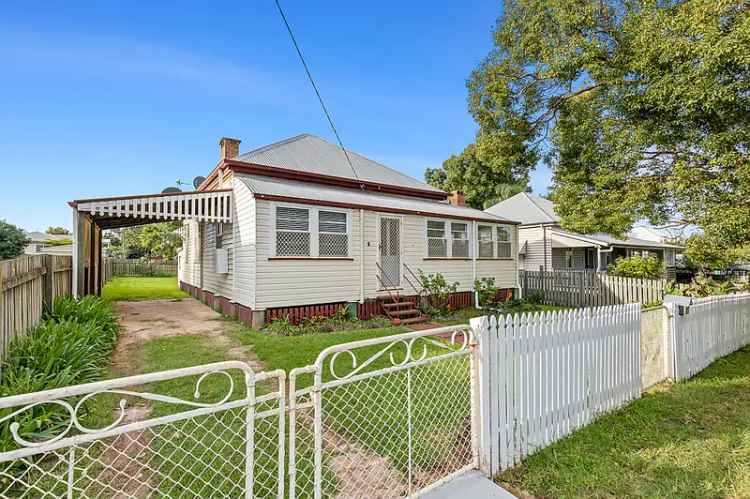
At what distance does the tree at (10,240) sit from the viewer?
13.2m

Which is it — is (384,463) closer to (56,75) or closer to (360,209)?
(360,209)

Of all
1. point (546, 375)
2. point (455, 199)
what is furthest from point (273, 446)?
point (455, 199)

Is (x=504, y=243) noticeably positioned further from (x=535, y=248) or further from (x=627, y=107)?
(x=535, y=248)

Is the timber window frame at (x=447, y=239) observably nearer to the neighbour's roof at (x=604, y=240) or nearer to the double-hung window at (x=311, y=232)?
the double-hung window at (x=311, y=232)

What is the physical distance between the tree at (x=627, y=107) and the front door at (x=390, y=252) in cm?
349

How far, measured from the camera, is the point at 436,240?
12.2 metres

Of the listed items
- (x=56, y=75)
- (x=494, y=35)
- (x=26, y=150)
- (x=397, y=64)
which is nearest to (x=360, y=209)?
(x=397, y=64)

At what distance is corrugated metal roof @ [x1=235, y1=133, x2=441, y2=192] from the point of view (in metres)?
13.4

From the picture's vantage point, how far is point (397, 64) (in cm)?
1159

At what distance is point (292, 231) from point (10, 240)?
1243 cm

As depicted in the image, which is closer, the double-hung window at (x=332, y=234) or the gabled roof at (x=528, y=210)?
the double-hung window at (x=332, y=234)

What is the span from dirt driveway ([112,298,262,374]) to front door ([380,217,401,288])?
4.56 m

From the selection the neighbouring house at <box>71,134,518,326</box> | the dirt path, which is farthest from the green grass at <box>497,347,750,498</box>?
the neighbouring house at <box>71,134,518,326</box>

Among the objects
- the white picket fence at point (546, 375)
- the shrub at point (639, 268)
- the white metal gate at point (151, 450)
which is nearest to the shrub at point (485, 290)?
the shrub at point (639, 268)
